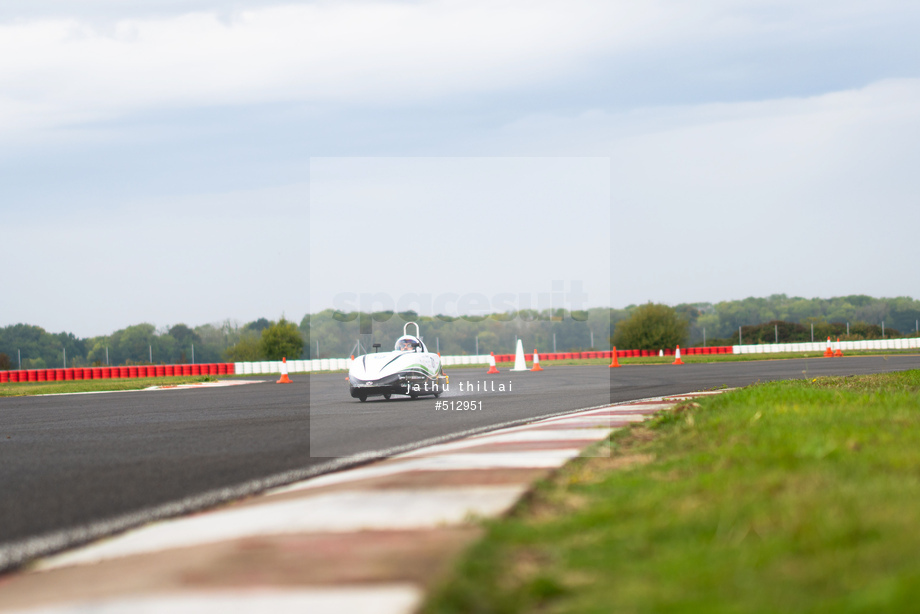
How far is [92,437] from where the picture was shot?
32.1 ft

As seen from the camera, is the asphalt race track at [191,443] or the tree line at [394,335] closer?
the asphalt race track at [191,443]

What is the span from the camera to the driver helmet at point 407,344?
14141mm

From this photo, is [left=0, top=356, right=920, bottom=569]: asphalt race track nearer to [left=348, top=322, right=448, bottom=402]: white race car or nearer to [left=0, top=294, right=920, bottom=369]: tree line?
[left=348, top=322, right=448, bottom=402]: white race car

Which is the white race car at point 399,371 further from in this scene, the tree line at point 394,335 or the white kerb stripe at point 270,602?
the white kerb stripe at point 270,602

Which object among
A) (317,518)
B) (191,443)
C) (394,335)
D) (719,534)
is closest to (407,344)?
(394,335)

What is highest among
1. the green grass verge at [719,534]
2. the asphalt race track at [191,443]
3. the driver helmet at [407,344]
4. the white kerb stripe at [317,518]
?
the driver helmet at [407,344]

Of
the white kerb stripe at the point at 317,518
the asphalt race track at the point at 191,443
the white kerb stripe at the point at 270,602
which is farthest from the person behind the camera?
the asphalt race track at the point at 191,443

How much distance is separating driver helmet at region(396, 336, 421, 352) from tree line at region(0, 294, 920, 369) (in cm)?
23

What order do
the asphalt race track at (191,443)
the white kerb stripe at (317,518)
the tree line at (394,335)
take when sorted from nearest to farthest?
the white kerb stripe at (317,518) → the asphalt race track at (191,443) → the tree line at (394,335)

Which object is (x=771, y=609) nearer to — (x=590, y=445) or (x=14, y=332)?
(x=590, y=445)

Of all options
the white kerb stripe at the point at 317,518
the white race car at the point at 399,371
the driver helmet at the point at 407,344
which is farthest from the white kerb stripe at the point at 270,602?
the driver helmet at the point at 407,344

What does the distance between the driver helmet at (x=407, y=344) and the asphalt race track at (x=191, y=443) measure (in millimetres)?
963

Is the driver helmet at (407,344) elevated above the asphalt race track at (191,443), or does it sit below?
above

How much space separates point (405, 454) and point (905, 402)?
5258mm
